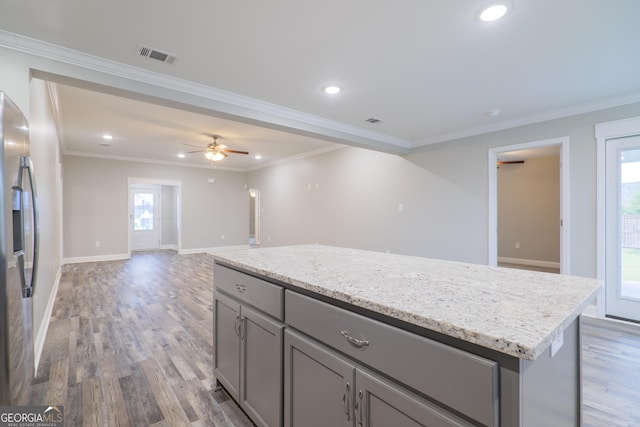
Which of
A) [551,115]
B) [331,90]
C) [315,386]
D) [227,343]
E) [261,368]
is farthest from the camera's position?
[551,115]

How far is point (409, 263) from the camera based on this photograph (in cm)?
178

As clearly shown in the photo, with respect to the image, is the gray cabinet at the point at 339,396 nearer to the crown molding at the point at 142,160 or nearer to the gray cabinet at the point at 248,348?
the gray cabinet at the point at 248,348

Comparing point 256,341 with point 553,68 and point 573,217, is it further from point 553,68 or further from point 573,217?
point 573,217

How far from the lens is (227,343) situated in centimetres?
191

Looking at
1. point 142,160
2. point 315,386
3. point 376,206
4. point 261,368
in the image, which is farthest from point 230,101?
point 142,160

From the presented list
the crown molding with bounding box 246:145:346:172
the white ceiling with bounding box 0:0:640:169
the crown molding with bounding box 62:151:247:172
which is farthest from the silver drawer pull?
the crown molding with bounding box 62:151:247:172

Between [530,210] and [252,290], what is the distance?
7779 mm

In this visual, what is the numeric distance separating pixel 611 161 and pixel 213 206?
8.96 m

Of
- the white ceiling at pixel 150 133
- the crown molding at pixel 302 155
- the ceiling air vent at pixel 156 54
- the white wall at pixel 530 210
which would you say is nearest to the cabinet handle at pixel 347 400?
the ceiling air vent at pixel 156 54

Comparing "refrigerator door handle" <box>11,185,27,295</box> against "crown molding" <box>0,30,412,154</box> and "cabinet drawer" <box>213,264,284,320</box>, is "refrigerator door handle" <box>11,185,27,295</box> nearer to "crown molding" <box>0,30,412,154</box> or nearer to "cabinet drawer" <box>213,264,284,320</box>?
"cabinet drawer" <box>213,264,284,320</box>

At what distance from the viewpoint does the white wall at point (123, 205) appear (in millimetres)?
7070

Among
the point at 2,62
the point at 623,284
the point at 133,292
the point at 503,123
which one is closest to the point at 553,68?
the point at 503,123

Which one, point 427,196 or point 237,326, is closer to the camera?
point 237,326

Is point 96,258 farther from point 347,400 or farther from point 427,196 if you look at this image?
point 347,400
